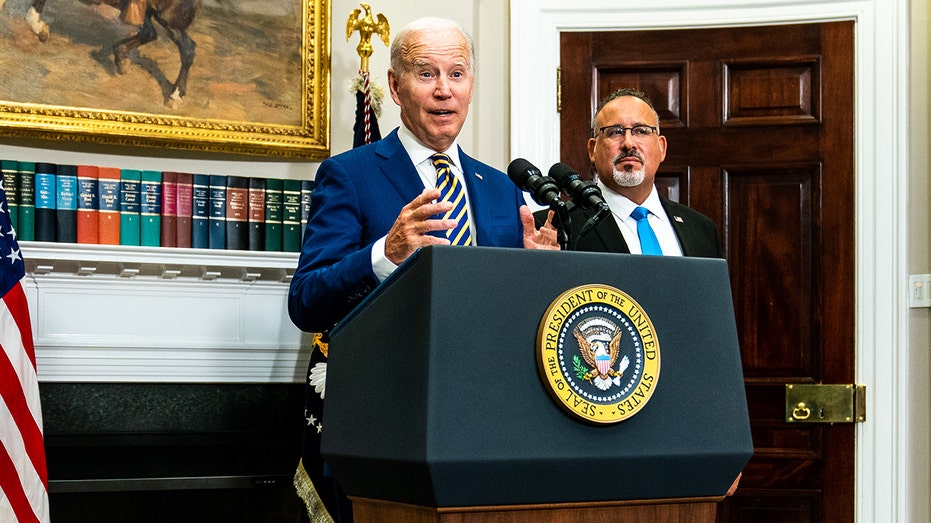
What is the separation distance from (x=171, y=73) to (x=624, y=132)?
5.32ft

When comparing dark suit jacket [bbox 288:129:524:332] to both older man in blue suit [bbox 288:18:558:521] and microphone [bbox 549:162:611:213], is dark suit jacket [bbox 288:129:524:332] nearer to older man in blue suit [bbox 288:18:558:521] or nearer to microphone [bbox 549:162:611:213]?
older man in blue suit [bbox 288:18:558:521]

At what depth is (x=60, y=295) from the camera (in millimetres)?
3521

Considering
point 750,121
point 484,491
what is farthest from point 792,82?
point 484,491

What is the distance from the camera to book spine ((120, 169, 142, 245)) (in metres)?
3.51

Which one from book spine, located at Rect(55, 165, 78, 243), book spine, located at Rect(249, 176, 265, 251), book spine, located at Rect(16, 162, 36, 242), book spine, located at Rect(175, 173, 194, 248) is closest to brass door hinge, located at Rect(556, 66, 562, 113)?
book spine, located at Rect(249, 176, 265, 251)

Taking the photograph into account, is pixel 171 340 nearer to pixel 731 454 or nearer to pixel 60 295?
pixel 60 295

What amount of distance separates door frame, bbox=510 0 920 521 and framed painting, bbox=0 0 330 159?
0.76 m

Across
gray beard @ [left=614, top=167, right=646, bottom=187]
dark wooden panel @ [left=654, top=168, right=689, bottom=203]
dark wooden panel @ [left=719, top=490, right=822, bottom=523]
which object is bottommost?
dark wooden panel @ [left=719, top=490, right=822, bottom=523]

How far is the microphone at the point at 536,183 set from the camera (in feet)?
4.59

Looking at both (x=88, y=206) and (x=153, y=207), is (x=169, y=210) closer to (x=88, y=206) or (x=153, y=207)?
(x=153, y=207)

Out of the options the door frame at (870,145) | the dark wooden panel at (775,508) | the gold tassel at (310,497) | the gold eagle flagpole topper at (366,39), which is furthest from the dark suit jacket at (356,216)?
the dark wooden panel at (775,508)

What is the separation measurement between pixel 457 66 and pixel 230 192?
6.27 feet

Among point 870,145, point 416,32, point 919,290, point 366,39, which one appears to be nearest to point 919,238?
point 919,290

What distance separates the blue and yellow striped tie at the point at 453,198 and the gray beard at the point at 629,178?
108 cm
